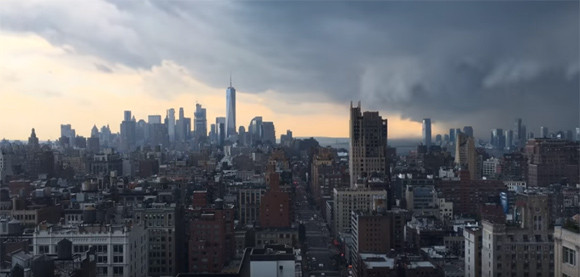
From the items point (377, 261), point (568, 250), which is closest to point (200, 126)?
point (377, 261)

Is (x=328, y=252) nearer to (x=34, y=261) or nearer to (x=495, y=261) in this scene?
(x=495, y=261)

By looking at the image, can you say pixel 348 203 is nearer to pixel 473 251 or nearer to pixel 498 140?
pixel 473 251

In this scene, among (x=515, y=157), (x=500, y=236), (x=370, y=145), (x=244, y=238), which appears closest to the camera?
(x=500, y=236)

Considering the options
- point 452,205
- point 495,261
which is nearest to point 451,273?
point 495,261

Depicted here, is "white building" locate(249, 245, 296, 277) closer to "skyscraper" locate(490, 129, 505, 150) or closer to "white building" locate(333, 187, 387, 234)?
"white building" locate(333, 187, 387, 234)

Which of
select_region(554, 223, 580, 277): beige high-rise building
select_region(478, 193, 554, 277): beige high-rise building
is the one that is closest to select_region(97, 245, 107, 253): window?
select_region(554, 223, 580, 277): beige high-rise building

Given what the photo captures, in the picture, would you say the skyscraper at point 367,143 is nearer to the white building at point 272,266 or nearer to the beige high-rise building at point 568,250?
the white building at point 272,266
